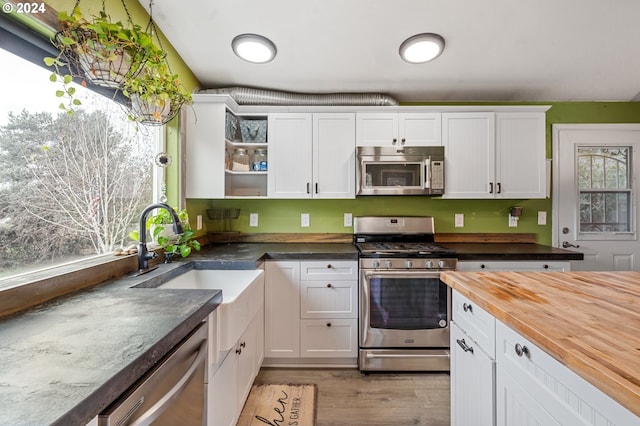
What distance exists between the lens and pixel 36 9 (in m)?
1.06

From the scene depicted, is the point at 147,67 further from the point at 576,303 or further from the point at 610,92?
the point at 610,92

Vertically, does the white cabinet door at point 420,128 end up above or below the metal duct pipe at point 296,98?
below

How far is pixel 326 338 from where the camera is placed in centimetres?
221

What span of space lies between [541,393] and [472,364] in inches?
15.9

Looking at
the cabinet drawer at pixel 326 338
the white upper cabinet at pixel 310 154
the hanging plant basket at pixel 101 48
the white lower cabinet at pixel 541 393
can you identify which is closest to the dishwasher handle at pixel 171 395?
the white lower cabinet at pixel 541 393

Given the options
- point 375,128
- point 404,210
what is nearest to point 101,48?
point 375,128

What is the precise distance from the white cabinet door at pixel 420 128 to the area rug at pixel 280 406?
2161 mm

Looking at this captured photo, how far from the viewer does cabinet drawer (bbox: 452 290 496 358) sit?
1031 mm

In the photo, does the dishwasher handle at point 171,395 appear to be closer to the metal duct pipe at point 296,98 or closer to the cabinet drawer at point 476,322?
the cabinet drawer at point 476,322

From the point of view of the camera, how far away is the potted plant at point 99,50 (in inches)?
41.3

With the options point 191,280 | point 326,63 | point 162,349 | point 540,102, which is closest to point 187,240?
point 191,280

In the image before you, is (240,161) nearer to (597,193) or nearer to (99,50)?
(99,50)

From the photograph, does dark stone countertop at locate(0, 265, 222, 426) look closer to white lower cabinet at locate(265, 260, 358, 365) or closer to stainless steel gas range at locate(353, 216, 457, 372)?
white lower cabinet at locate(265, 260, 358, 365)

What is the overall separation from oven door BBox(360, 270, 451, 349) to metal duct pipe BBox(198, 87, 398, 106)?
152 centimetres
